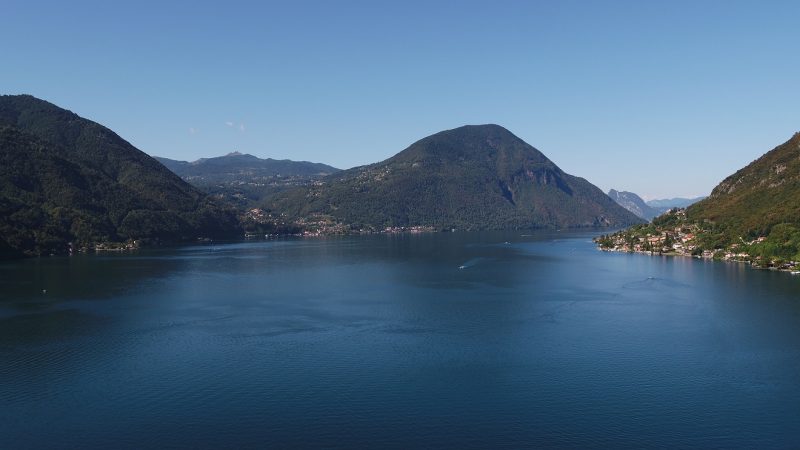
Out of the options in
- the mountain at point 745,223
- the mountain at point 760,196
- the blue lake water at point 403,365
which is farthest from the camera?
the mountain at point 760,196

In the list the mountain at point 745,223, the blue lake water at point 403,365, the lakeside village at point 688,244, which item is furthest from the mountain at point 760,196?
the blue lake water at point 403,365

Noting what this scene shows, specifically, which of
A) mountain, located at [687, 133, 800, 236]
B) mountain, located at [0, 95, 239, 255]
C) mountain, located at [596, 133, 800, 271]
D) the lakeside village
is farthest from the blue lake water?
mountain, located at [0, 95, 239, 255]

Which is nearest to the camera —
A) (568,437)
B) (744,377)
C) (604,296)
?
(568,437)

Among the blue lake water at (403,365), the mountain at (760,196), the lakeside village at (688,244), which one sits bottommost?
the blue lake water at (403,365)

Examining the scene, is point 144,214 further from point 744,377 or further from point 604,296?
point 744,377

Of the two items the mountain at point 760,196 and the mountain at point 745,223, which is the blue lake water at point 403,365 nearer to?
the mountain at point 745,223

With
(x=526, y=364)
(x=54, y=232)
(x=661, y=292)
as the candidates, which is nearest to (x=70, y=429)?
(x=526, y=364)

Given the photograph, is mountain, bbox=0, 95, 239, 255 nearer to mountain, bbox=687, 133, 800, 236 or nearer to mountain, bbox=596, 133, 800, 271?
mountain, bbox=596, 133, 800, 271
